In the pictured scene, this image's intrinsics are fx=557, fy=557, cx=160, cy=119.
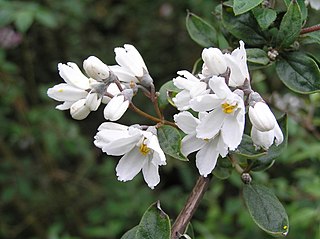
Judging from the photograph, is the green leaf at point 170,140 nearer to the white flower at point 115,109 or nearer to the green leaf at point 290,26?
the white flower at point 115,109

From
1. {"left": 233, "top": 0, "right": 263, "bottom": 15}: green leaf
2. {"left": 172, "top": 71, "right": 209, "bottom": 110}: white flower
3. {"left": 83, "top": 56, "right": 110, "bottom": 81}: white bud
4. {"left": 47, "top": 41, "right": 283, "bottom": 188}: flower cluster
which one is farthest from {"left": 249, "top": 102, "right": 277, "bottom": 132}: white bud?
{"left": 83, "top": 56, "right": 110, "bottom": 81}: white bud

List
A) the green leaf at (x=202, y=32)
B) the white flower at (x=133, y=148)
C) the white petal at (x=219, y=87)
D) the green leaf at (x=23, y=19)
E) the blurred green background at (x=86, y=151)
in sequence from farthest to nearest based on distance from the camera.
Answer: the blurred green background at (x=86, y=151)
the green leaf at (x=23, y=19)
the green leaf at (x=202, y=32)
the white flower at (x=133, y=148)
the white petal at (x=219, y=87)

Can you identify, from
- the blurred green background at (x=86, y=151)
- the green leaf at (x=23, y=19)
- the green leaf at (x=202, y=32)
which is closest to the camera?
the green leaf at (x=202, y=32)

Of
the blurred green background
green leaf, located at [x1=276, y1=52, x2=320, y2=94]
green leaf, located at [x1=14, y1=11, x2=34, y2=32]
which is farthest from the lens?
the blurred green background

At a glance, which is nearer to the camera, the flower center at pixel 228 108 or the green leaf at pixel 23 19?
the flower center at pixel 228 108

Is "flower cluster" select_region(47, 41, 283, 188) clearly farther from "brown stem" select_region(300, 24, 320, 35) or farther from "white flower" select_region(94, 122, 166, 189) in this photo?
"brown stem" select_region(300, 24, 320, 35)

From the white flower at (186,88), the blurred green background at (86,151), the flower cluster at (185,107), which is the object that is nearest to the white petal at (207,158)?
the flower cluster at (185,107)

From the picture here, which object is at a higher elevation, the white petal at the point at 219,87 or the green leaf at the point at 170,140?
the white petal at the point at 219,87

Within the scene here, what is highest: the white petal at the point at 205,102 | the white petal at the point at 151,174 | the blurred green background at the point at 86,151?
the white petal at the point at 205,102
